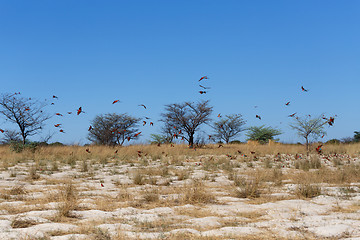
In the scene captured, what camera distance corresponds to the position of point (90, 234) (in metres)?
3.51

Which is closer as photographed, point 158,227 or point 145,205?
point 158,227

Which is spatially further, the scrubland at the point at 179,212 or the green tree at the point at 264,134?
the green tree at the point at 264,134

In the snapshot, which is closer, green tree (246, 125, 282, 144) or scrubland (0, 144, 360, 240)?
scrubland (0, 144, 360, 240)

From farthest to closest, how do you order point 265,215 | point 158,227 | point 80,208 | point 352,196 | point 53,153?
point 53,153 → point 352,196 → point 80,208 → point 265,215 → point 158,227

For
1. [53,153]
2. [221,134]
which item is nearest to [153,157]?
[53,153]

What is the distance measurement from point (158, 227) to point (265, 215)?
5.28 feet

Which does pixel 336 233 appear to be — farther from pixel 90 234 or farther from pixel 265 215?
pixel 90 234

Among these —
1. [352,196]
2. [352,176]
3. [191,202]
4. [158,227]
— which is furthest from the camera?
[352,176]

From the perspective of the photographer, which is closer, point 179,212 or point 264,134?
point 179,212

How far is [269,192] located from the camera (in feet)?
20.6

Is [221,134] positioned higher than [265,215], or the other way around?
[221,134]

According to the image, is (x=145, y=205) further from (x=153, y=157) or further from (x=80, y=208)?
(x=153, y=157)

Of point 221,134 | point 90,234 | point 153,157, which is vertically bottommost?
point 90,234

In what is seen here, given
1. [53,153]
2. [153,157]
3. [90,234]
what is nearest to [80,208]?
[90,234]
